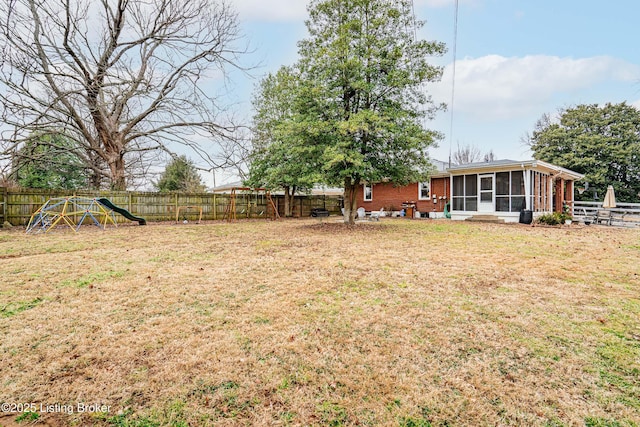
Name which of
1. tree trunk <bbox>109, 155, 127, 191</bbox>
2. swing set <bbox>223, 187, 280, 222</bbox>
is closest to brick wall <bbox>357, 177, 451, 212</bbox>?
swing set <bbox>223, 187, 280, 222</bbox>

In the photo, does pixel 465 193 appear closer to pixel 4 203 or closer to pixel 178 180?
pixel 4 203

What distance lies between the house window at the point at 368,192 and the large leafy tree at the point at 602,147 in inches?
632

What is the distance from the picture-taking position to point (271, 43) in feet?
38.1

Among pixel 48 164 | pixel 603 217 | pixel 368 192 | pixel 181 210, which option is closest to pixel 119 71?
pixel 48 164

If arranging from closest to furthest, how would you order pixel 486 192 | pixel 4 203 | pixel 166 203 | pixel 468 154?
pixel 4 203 → pixel 486 192 → pixel 166 203 → pixel 468 154

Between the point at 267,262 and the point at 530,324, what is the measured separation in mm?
4222

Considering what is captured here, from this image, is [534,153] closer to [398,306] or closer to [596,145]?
[596,145]

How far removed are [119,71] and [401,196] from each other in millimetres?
16538

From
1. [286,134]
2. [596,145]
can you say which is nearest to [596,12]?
[286,134]

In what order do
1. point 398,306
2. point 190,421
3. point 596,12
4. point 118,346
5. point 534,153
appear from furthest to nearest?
point 534,153
point 596,12
point 398,306
point 118,346
point 190,421

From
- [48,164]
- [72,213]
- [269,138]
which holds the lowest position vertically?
[72,213]

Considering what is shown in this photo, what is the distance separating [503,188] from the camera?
14164 millimetres

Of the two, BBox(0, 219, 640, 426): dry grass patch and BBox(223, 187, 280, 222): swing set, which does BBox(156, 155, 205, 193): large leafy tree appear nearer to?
BBox(223, 187, 280, 222): swing set

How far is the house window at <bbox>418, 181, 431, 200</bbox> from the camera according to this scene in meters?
18.2
